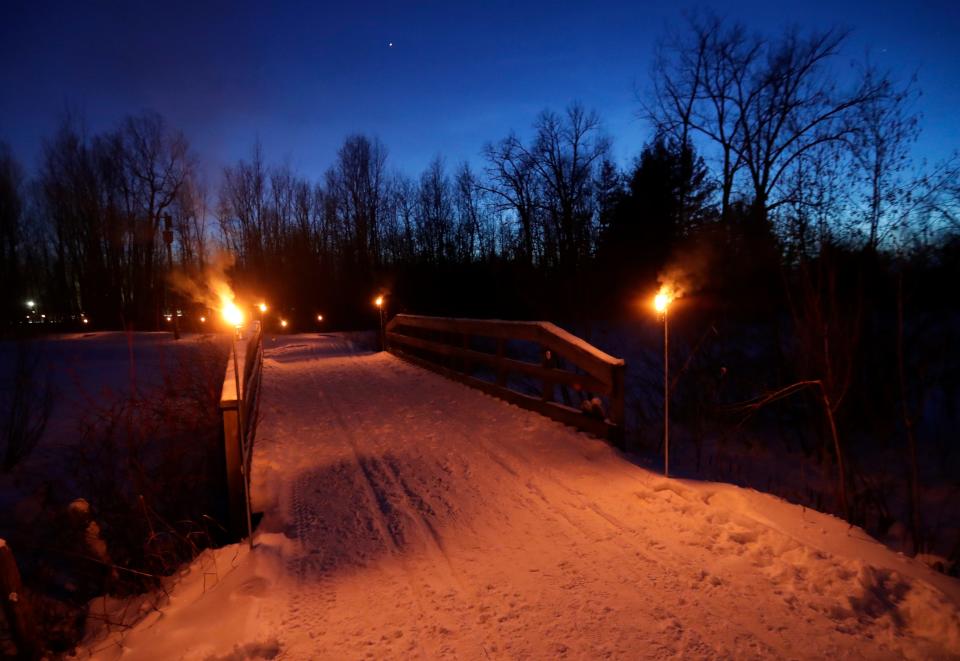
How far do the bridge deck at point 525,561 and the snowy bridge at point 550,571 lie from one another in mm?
11

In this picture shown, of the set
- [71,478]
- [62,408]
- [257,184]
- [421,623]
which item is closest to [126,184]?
[257,184]

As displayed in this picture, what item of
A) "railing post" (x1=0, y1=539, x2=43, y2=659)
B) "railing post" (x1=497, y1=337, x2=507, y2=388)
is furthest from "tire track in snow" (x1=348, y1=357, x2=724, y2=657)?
"railing post" (x1=0, y1=539, x2=43, y2=659)

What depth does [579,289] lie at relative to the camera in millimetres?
17312

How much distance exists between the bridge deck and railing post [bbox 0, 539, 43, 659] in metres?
1.23

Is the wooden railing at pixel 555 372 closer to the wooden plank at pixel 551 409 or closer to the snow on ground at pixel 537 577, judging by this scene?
the wooden plank at pixel 551 409

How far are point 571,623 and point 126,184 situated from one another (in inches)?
2001

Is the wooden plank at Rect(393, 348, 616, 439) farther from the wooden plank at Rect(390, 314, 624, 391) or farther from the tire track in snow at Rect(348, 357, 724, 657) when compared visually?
the wooden plank at Rect(390, 314, 624, 391)

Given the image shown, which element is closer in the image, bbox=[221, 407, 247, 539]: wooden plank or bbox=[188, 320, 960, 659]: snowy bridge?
bbox=[188, 320, 960, 659]: snowy bridge

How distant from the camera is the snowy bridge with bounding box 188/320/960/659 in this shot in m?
2.61

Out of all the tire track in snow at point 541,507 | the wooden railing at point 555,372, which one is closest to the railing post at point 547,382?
the wooden railing at point 555,372

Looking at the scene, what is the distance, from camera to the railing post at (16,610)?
2729 mm

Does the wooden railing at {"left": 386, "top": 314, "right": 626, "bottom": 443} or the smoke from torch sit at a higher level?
the smoke from torch

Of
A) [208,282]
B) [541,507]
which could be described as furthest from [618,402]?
Result: [208,282]

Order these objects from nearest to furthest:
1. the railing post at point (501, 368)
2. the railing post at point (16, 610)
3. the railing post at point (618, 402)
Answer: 1. the railing post at point (16, 610)
2. the railing post at point (618, 402)
3. the railing post at point (501, 368)
